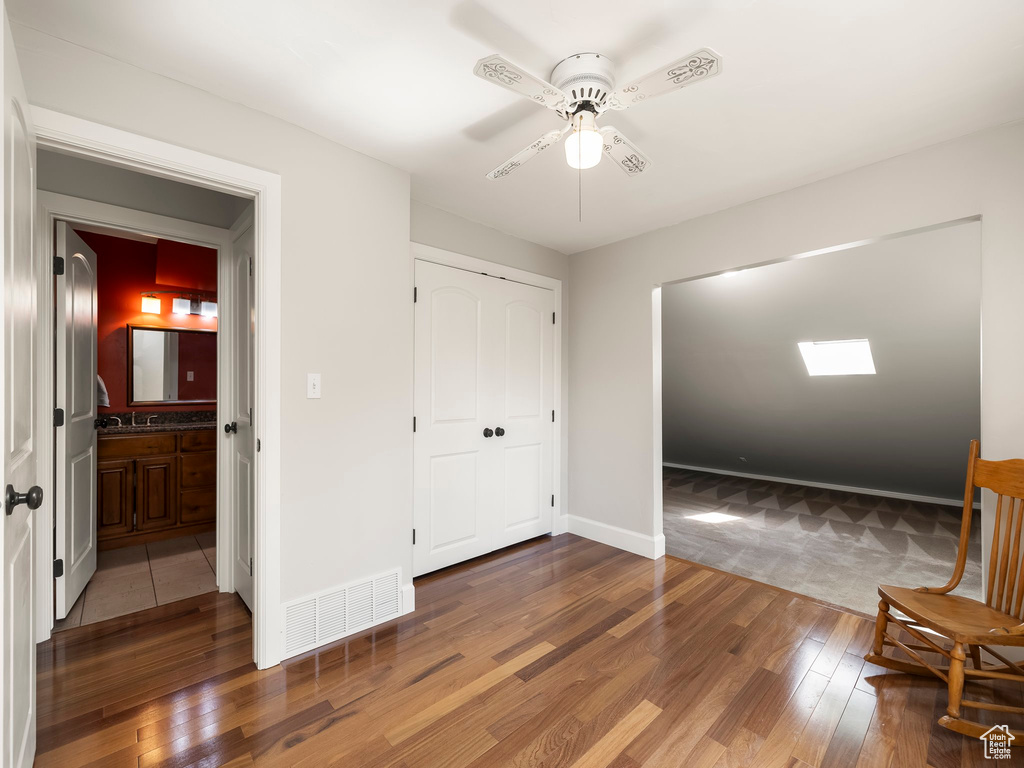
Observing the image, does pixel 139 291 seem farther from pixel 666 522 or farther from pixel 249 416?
pixel 666 522

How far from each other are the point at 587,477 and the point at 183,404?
3.57m

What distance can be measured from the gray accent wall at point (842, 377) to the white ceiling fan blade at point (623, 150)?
146 centimetres

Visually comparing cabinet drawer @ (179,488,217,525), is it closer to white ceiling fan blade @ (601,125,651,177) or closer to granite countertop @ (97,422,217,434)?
granite countertop @ (97,422,217,434)

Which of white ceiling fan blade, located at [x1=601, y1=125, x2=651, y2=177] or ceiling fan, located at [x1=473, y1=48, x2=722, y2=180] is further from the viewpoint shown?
white ceiling fan blade, located at [x1=601, y1=125, x2=651, y2=177]

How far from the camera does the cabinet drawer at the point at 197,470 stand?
3.76 meters

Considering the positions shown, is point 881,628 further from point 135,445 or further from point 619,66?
point 135,445

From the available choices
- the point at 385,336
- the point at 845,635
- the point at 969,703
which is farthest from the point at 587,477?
Answer: the point at 969,703

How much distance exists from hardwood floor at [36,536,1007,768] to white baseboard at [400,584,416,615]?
5 centimetres

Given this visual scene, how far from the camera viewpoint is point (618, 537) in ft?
11.8

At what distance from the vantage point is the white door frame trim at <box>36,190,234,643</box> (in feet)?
7.23

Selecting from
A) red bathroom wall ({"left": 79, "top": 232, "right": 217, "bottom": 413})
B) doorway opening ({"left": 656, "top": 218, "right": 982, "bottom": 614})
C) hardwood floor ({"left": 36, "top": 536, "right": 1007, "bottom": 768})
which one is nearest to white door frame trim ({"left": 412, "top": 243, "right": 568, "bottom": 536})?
doorway opening ({"left": 656, "top": 218, "right": 982, "bottom": 614})

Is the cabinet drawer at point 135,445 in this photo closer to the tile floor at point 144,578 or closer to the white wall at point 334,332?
the tile floor at point 144,578

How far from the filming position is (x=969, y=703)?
65.9 inches

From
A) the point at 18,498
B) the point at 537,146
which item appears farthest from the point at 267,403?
the point at 537,146
